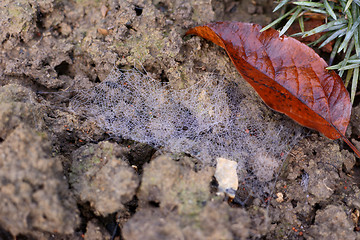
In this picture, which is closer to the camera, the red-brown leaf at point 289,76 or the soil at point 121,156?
the soil at point 121,156

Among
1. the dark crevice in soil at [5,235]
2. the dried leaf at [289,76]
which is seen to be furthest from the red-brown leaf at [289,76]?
the dark crevice in soil at [5,235]

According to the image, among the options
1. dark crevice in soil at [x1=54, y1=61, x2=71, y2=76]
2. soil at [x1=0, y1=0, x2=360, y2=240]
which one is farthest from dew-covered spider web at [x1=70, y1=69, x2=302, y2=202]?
dark crevice in soil at [x1=54, y1=61, x2=71, y2=76]

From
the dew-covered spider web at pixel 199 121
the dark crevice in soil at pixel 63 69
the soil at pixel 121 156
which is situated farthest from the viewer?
the dark crevice in soil at pixel 63 69

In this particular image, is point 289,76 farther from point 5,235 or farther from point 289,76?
point 5,235

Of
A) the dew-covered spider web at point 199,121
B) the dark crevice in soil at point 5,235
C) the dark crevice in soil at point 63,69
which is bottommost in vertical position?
the dark crevice in soil at point 5,235

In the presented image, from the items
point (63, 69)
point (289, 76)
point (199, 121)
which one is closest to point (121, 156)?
point (199, 121)

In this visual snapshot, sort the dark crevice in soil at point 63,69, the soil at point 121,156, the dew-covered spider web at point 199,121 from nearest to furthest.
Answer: the soil at point 121,156, the dew-covered spider web at point 199,121, the dark crevice in soil at point 63,69

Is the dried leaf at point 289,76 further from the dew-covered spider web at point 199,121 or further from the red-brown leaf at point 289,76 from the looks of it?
the dew-covered spider web at point 199,121

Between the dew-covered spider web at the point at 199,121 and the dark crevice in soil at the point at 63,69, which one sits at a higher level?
the dark crevice in soil at the point at 63,69
